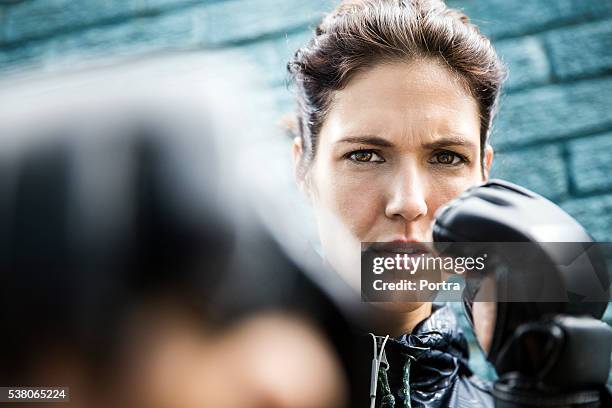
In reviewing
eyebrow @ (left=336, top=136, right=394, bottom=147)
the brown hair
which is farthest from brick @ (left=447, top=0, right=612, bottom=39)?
eyebrow @ (left=336, top=136, right=394, bottom=147)

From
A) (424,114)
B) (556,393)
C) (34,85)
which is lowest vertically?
(556,393)

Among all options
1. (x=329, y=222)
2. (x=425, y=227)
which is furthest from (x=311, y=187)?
(x=425, y=227)

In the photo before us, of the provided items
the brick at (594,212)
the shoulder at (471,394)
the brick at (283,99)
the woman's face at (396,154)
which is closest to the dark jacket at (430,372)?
the shoulder at (471,394)

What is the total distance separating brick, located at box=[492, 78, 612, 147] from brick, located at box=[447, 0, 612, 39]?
0.09m

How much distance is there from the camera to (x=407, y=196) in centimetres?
63

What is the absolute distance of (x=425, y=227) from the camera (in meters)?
0.62

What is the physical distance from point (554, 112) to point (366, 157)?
0.34 meters

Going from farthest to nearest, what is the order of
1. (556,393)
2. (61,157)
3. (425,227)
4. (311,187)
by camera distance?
(311,187) → (425,227) → (556,393) → (61,157)

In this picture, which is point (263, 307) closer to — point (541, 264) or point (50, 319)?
point (50, 319)

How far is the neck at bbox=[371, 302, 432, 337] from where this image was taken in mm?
625

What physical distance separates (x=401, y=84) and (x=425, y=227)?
0.48ft

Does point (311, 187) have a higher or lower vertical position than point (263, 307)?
higher

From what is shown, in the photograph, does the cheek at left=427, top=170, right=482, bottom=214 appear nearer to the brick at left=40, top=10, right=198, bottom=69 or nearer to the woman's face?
the woman's face

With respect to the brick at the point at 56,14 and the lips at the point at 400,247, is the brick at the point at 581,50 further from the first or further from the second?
the brick at the point at 56,14
